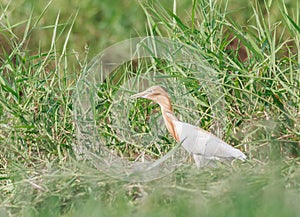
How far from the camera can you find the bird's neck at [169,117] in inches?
162

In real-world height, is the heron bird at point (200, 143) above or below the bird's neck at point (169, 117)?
below

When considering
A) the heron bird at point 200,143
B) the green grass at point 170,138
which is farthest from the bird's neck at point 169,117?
the green grass at point 170,138

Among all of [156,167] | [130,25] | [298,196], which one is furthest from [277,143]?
[130,25]

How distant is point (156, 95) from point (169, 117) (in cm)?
15

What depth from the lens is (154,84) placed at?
181 inches

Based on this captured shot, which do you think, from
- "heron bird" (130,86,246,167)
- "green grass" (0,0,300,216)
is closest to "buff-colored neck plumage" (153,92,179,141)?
"heron bird" (130,86,246,167)

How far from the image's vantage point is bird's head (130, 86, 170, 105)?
420cm

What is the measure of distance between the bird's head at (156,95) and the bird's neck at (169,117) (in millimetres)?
23

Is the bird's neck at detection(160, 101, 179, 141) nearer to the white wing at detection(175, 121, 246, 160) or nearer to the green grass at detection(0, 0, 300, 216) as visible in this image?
the white wing at detection(175, 121, 246, 160)

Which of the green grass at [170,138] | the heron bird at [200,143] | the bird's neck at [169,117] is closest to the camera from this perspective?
the green grass at [170,138]

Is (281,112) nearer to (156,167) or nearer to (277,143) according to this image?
(277,143)

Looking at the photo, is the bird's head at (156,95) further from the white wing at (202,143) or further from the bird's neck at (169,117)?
the white wing at (202,143)

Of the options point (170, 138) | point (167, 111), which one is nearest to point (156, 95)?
point (167, 111)

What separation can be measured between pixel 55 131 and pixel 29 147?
16 cm
